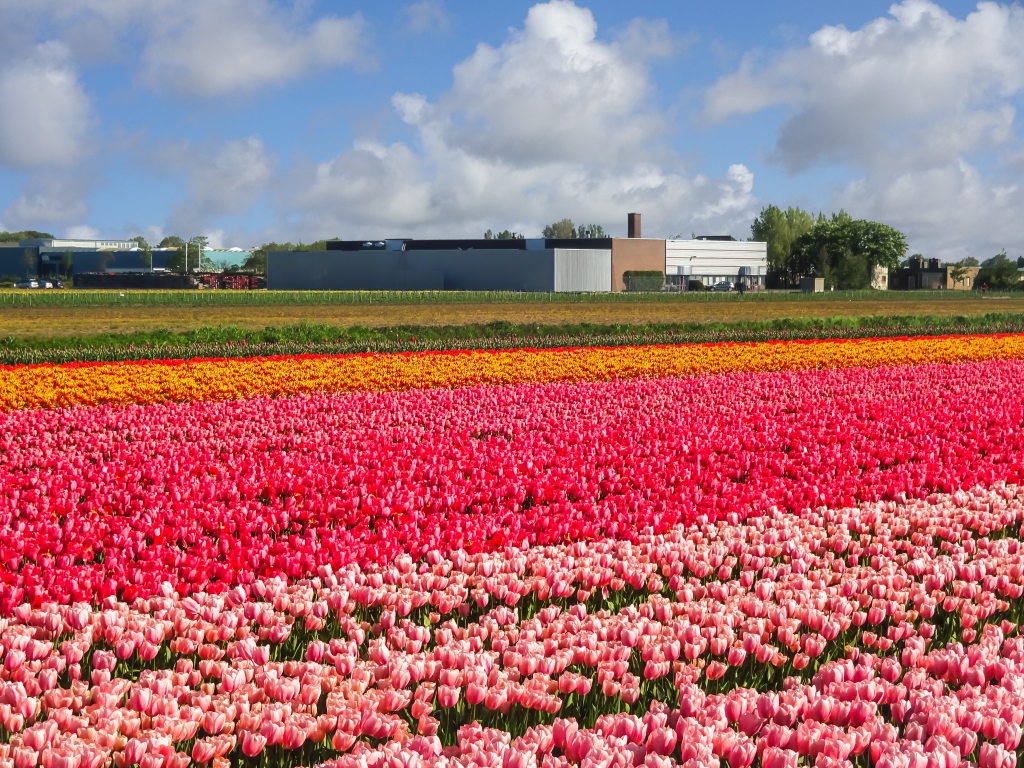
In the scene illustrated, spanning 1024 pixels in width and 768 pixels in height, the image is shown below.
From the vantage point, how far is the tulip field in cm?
432

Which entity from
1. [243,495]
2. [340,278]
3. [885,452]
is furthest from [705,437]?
[340,278]

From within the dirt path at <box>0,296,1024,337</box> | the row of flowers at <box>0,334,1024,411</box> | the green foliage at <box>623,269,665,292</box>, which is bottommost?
the row of flowers at <box>0,334,1024,411</box>

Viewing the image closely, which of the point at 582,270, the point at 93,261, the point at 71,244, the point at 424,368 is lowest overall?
the point at 424,368

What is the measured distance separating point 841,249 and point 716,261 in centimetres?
1873

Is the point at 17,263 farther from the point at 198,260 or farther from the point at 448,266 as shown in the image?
the point at 448,266

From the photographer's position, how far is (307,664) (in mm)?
4961

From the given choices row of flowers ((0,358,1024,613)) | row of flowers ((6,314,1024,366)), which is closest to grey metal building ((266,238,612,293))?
row of flowers ((6,314,1024,366))

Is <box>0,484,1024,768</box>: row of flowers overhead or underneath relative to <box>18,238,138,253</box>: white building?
underneath

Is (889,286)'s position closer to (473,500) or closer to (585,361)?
(585,361)

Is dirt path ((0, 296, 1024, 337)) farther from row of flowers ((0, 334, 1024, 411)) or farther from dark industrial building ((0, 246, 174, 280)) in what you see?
dark industrial building ((0, 246, 174, 280))

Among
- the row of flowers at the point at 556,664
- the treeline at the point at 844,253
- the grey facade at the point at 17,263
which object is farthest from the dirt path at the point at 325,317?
the grey facade at the point at 17,263

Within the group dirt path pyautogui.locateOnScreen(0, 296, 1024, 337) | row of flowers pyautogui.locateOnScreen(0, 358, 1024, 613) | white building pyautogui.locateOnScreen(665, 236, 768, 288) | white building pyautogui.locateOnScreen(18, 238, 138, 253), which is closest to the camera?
row of flowers pyautogui.locateOnScreen(0, 358, 1024, 613)

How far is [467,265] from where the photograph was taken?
105 metres

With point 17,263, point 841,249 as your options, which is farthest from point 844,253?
point 17,263
